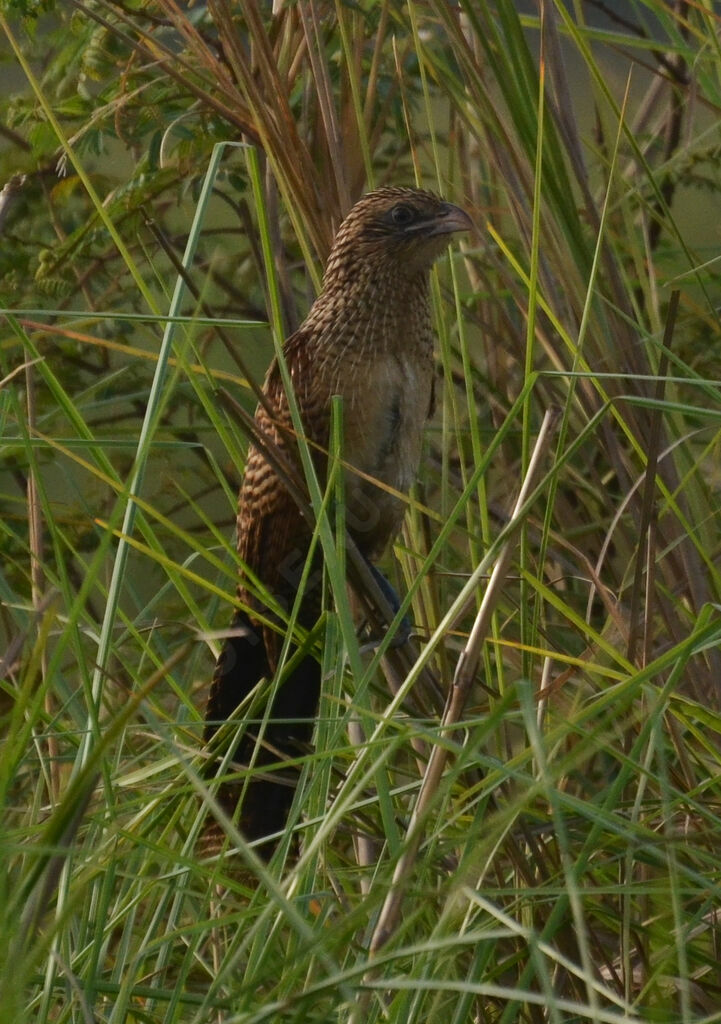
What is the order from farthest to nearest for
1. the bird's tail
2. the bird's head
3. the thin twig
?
the bird's head, the bird's tail, the thin twig

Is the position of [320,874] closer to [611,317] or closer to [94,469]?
[94,469]

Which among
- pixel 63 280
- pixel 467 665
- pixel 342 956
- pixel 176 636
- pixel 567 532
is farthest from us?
A: pixel 176 636

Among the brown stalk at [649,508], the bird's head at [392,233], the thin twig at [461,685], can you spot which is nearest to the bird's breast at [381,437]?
the bird's head at [392,233]

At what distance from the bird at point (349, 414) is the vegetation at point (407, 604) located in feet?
0.25

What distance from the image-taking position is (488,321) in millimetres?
2178

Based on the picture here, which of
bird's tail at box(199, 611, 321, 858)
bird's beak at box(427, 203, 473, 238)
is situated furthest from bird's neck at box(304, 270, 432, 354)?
bird's tail at box(199, 611, 321, 858)

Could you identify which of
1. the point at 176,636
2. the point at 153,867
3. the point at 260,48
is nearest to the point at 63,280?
the point at 176,636

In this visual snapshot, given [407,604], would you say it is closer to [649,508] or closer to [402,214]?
[649,508]

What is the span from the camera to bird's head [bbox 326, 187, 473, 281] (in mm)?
1973

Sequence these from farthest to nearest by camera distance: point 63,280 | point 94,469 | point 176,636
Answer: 1. point 176,636
2. point 63,280
3. point 94,469

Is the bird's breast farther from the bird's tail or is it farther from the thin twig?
the thin twig

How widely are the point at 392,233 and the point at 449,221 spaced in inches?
4.6

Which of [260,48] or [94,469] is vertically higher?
[260,48]

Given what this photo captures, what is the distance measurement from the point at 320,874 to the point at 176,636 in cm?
136
